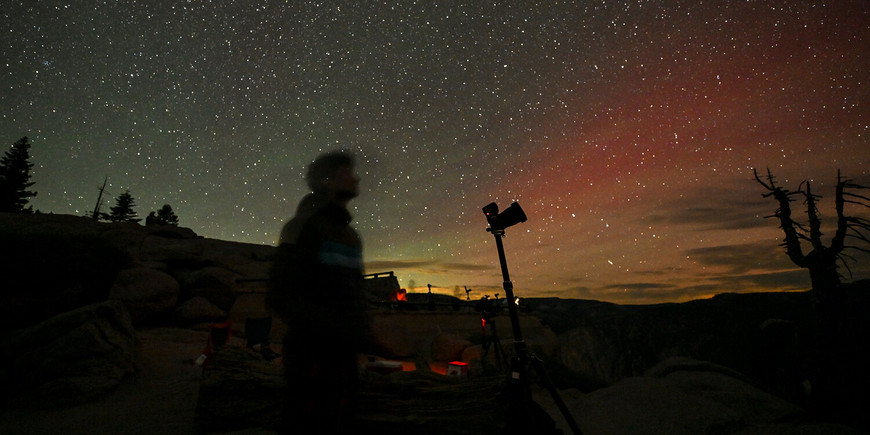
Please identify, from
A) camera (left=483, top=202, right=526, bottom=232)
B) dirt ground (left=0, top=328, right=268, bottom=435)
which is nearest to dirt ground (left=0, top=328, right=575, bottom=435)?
dirt ground (left=0, top=328, right=268, bottom=435)

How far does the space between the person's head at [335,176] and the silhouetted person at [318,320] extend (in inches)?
7.5

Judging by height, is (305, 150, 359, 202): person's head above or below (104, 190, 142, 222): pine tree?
below

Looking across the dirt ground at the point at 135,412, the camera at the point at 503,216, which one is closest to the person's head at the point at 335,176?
the camera at the point at 503,216

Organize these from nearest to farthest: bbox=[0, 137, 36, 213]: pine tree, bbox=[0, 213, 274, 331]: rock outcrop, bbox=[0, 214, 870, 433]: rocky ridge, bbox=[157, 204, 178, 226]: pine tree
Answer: bbox=[0, 214, 870, 433]: rocky ridge < bbox=[0, 213, 274, 331]: rock outcrop < bbox=[0, 137, 36, 213]: pine tree < bbox=[157, 204, 178, 226]: pine tree

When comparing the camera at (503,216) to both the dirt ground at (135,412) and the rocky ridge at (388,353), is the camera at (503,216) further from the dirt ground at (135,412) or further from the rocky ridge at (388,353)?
the dirt ground at (135,412)

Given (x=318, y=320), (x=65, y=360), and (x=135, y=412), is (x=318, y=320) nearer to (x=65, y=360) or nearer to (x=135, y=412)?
(x=135, y=412)

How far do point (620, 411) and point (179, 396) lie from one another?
22.9 feet

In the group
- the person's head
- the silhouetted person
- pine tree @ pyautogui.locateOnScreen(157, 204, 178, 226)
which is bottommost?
the silhouetted person

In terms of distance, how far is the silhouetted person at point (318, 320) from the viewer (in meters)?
1.71

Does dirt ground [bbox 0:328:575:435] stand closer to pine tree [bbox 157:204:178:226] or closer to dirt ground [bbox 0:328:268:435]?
dirt ground [bbox 0:328:268:435]

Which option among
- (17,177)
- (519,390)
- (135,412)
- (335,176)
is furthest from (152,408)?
(17,177)

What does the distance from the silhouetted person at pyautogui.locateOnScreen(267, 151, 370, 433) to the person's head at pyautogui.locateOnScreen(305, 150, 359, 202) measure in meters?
0.19

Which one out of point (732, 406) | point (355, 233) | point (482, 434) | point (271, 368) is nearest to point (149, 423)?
point (271, 368)

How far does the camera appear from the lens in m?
3.57
